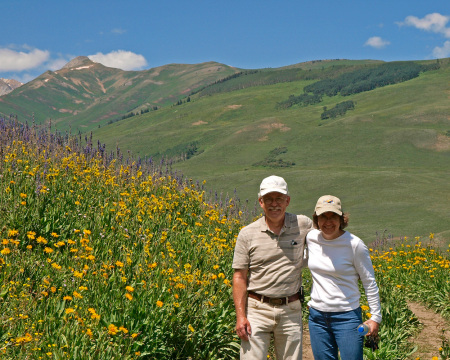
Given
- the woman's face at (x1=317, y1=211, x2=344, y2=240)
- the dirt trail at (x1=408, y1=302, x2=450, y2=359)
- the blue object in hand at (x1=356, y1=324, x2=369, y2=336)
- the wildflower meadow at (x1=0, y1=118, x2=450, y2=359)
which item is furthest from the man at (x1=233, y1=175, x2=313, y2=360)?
the dirt trail at (x1=408, y1=302, x2=450, y2=359)

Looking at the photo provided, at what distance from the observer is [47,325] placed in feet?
14.3

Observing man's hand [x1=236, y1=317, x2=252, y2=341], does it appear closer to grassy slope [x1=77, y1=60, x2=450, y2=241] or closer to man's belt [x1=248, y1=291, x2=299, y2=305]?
man's belt [x1=248, y1=291, x2=299, y2=305]

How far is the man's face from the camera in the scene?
14.4ft

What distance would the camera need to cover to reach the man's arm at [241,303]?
4.31 meters

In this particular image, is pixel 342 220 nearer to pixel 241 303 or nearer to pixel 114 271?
pixel 241 303

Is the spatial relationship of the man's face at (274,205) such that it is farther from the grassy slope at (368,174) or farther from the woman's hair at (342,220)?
the grassy slope at (368,174)

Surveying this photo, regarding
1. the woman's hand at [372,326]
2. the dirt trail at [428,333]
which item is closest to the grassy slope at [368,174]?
the dirt trail at [428,333]

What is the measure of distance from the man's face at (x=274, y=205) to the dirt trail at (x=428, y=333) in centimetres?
301

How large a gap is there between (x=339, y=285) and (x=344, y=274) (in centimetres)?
10

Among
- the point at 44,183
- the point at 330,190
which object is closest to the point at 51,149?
the point at 44,183

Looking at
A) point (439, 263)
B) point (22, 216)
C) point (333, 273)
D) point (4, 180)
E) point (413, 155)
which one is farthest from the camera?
point (413, 155)

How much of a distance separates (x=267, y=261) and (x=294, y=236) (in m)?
0.32

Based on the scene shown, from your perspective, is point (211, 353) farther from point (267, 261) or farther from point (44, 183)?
point (44, 183)

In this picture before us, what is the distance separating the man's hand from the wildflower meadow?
0.69 m
